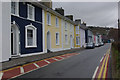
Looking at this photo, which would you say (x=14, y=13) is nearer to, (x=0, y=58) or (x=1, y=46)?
(x=1, y=46)

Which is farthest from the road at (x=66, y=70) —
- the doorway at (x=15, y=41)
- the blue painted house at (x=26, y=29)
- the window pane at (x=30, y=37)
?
the window pane at (x=30, y=37)

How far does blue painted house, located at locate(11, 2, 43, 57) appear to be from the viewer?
1400cm

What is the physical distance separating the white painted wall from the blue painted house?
911 mm

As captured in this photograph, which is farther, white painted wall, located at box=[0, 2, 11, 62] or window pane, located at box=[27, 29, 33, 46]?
window pane, located at box=[27, 29, 33, 46]

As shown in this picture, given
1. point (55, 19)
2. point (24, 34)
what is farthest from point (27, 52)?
point (55, 19)

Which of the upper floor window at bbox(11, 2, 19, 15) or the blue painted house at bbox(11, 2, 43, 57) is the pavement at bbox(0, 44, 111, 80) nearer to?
the blue painted house at bbox(11, 2, 43, 57)

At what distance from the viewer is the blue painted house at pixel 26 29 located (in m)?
14.0

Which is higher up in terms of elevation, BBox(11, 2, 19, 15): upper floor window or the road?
BBox(11, 2, 19, 15): upper floor window

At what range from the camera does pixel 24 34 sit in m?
15.0

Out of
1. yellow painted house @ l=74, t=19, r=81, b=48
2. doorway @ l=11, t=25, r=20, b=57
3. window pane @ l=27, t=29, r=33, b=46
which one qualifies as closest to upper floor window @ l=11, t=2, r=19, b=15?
doorway @ l=11, t=25, r=20, b=57

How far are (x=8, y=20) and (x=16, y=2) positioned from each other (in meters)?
2.71

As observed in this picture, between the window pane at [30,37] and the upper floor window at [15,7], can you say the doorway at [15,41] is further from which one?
the window pane at [30,37]

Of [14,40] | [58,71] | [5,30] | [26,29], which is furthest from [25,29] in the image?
[58,71]

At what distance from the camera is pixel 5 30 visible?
1188 cm
